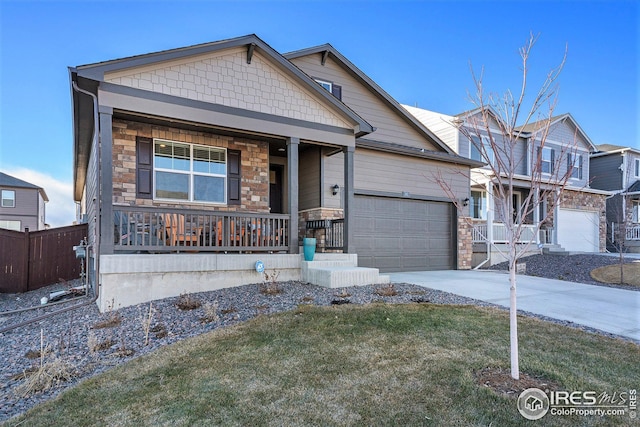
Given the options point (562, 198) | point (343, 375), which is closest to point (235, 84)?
point (343, 375)

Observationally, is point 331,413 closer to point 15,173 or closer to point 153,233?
point 153,233

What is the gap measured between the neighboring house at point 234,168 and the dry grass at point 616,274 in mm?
4643

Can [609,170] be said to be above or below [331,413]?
above

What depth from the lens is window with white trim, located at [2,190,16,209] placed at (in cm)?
2897

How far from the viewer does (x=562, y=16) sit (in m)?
7.48

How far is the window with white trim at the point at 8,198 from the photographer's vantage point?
28969 mm

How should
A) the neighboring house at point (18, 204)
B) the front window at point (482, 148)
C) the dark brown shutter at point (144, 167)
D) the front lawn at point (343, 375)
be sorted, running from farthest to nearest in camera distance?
the neighboring house at point (18, 204) → the dark brown shutter at point (144, 167) → the front window at point (482, 148) → the front lawn at point (343, 375)

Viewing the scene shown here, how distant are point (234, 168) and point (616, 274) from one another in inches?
448

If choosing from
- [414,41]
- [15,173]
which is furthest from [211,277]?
[15,173]

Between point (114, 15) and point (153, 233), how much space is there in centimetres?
688

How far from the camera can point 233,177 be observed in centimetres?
914

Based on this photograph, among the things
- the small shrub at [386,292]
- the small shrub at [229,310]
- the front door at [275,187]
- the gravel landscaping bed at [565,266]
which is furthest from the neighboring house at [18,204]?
the gravel landscaping bed at [565,266]

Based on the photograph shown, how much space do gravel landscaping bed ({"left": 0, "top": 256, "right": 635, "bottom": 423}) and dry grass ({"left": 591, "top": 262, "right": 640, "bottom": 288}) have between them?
6.46 meters

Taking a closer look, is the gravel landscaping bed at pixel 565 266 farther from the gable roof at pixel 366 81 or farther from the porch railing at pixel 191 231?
the porch railing at pixel 191 231
